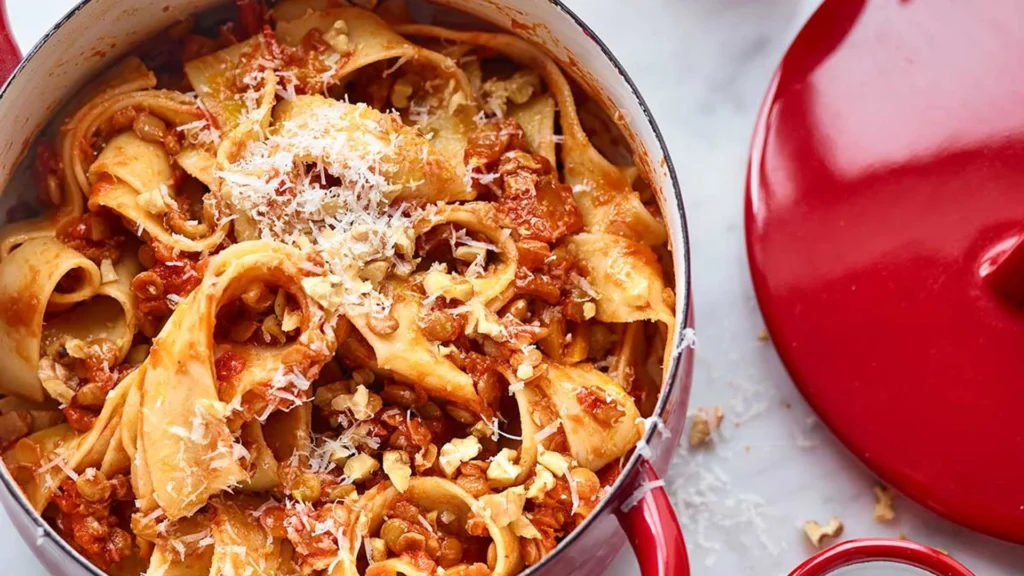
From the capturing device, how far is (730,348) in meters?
2.77

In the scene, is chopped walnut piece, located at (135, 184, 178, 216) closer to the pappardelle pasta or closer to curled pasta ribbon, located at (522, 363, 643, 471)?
the pappardelle pasta

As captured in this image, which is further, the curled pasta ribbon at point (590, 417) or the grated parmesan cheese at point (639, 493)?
the curled pasta ribbon at point (590, 417)

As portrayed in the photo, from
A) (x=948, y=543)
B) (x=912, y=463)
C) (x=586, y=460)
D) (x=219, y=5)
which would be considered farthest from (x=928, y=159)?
(x=219, y=5)

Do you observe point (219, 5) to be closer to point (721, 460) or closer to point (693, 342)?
point (693, 342)

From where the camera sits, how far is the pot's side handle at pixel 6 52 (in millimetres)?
2283

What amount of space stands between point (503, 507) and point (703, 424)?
751 mm

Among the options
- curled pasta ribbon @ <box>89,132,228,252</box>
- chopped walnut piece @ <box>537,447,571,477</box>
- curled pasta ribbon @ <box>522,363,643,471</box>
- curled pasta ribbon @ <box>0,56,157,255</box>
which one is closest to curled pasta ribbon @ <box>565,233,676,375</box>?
curled pasta ribbon @ <box>522,363,643,471</box>

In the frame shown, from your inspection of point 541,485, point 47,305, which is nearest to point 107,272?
point 47,305

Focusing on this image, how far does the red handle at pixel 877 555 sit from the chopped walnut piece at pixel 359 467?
0.91 meters

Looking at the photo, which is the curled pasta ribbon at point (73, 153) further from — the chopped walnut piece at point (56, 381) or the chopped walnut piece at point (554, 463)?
the chopped walnut piece at point (554, 463)

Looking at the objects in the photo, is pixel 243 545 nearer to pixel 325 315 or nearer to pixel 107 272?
pixel 325 315

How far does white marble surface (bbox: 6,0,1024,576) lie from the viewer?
8.80ft

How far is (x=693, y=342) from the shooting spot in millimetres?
2088

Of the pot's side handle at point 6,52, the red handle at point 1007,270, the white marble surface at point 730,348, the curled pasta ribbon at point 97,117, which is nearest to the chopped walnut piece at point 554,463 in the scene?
the white marble surface at point 730,348
